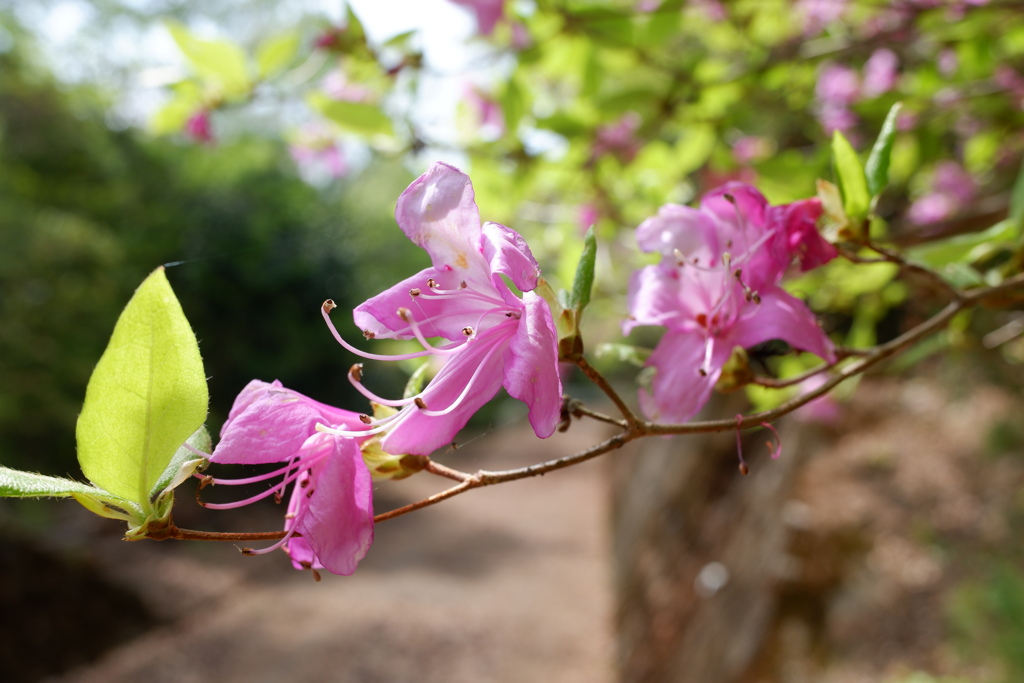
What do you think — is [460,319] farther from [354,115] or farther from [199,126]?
[199,126]

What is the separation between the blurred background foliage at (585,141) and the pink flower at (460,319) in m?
0.11

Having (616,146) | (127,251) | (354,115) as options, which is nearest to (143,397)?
(354,115)

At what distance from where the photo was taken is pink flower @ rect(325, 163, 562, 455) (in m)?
0.34

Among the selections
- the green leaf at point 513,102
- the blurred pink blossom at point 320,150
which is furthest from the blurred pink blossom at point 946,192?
the blurred pink blossom at point 320,150

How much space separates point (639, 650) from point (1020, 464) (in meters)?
1.79

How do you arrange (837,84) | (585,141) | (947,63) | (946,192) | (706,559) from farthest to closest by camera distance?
(706,559) < (837,84) < (946,192) < (947,63) < (585,141)

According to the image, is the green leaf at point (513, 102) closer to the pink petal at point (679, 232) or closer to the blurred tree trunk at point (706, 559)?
the pink petal at point (679, 232)

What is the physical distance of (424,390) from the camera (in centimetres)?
37

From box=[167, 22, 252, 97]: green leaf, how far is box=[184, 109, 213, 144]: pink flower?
0.23 ft

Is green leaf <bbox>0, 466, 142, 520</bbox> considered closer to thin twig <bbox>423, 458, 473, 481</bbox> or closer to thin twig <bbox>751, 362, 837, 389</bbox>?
thin twig <bbox>423, 458, 473, 481</bbox>

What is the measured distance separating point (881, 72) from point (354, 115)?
157 centimetres

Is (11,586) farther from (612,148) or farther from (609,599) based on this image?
(612,148)

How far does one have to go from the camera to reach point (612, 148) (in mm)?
1361

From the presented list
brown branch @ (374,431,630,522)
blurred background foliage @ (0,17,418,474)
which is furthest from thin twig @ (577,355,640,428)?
blurred background foliage @ (0,17,418,474)
